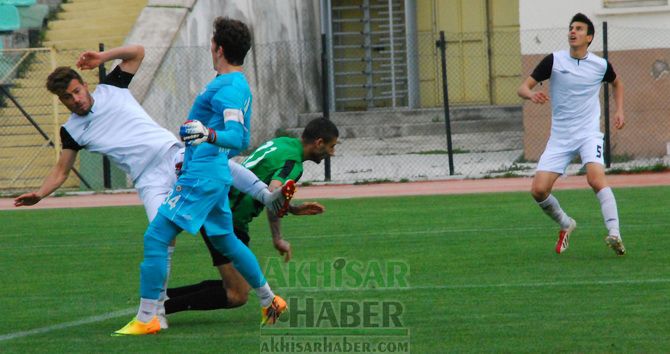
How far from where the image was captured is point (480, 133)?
84.4 ft

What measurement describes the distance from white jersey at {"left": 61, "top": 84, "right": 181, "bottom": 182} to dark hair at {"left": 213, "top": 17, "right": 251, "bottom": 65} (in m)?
1.07

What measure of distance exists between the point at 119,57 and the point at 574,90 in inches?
187

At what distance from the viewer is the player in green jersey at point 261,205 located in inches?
340

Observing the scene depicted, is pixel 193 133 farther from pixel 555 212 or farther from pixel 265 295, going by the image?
pixel 555 212

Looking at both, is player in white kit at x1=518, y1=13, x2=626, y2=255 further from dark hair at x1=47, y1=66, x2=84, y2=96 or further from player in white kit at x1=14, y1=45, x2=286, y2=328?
dark hair at x1=47, y1=66, x2=84, y2=96

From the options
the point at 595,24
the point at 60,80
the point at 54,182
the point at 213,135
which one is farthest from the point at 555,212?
the point at 595,24

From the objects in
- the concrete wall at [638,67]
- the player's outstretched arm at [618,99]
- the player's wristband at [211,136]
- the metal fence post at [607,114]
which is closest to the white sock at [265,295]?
the player's wristband at [211,136]

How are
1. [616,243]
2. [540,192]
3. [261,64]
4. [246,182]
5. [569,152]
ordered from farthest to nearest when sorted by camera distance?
[261,64] < [569,152] < [540,192] < [616,243] < [246,182]

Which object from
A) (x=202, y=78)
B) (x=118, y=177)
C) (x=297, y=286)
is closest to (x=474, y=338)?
(x=297, y=286)

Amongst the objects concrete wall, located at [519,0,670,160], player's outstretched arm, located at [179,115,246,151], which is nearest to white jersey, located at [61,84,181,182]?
player's outstretched arm, located at [179,115,246,151]

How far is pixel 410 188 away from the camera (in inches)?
817

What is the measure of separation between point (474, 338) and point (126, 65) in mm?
2987

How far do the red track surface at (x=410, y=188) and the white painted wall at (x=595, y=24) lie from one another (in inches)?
117

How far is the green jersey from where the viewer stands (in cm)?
865
